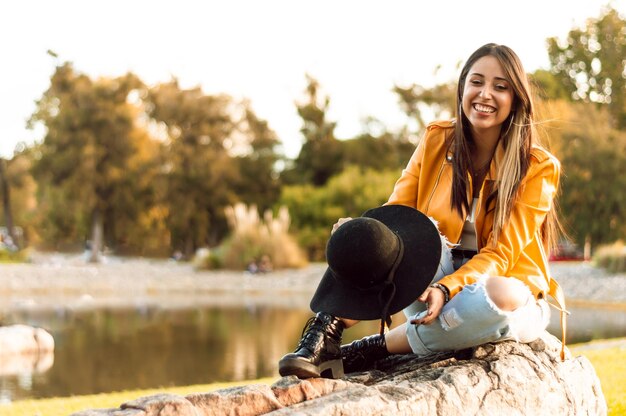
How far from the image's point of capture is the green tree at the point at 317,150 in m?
24.9

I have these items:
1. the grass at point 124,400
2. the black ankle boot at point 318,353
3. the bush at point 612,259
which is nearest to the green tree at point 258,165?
the bush at point 612,259

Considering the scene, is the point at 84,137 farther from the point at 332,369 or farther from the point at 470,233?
the point at 332,369

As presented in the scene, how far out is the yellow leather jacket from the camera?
2383 mm

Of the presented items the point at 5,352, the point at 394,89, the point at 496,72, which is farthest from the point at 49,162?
the point at 496,72

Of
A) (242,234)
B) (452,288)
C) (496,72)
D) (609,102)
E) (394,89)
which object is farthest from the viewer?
(609,102)

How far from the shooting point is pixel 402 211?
2.34 meters

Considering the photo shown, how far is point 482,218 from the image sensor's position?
252cm

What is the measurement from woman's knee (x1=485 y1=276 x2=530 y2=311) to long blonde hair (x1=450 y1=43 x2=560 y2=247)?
151 mm

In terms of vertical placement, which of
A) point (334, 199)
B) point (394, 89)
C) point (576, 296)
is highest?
point (394, 89)

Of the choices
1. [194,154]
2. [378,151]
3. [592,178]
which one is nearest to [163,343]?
[194,154]

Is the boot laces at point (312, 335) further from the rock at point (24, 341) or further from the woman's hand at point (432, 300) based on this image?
the rock at point (24, 341)

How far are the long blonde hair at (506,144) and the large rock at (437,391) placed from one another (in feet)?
1.35

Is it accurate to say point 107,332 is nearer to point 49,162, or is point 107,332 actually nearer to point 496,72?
point 496,72

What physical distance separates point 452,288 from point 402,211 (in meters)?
0.27
